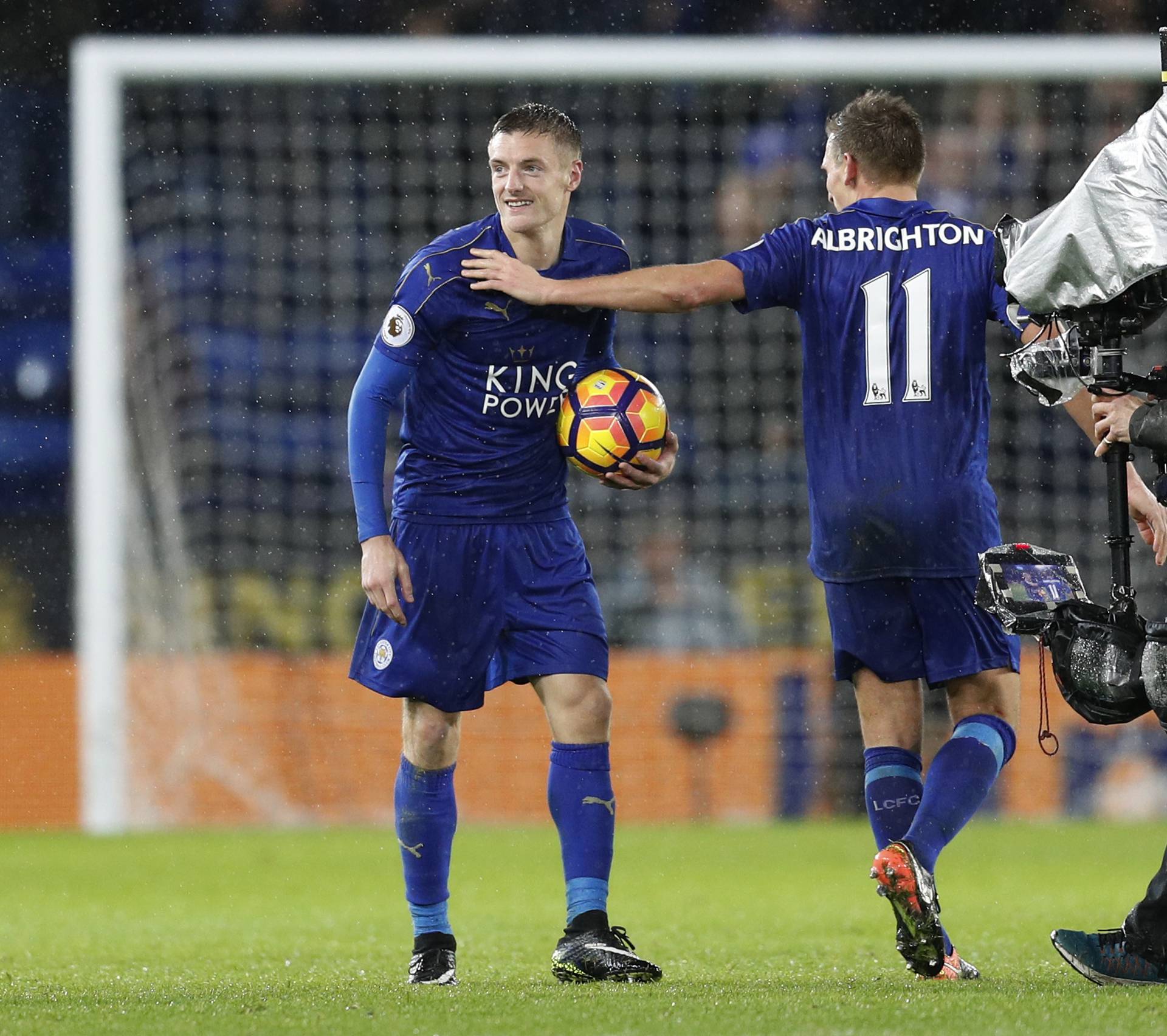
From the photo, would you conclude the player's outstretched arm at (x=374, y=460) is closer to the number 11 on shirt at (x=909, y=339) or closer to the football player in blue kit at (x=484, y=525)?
the football player in blue kit at (x=484, y=525)

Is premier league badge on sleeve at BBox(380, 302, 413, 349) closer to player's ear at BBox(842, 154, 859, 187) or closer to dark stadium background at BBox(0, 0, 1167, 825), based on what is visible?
player's ear at BBox(842, 154, 859, 187)

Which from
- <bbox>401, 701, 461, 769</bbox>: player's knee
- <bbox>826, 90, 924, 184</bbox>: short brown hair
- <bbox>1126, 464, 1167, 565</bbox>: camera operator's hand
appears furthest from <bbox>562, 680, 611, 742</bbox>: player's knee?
<bbox>826, 90, 924, 184</bbox>: short brown hair

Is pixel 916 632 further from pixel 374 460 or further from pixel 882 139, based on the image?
pixel 374 460

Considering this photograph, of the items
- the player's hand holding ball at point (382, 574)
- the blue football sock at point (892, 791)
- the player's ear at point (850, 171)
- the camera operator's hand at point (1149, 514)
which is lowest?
the blue football sock at point (892, 791)

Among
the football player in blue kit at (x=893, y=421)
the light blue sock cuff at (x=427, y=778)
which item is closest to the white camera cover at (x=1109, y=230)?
the football player in blue kit at (x=893, y=421)

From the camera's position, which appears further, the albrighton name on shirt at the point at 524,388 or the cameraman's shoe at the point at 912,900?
the albrighton name on shirt at the point at 524,388

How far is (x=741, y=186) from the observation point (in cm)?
1108

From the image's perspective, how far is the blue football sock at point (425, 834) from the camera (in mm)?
4328

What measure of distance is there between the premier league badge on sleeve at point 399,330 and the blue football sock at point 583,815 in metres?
1.03

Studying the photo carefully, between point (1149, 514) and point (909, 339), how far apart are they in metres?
0.67

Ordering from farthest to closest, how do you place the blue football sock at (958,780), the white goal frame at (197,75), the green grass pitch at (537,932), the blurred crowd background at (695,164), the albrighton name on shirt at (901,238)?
the blurred crowd background at (695,164) < the white goal frame at (197,75) < the albrighton name on shirt at (901,238) < the blue football sock at (958,780) < the green grass pitch at (537,932)

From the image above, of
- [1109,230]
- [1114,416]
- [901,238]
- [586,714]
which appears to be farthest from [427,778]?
[1109,230]

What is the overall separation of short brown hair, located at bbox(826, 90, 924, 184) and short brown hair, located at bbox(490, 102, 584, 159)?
2.09 ft

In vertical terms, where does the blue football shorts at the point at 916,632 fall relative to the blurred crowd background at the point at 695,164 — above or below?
below
